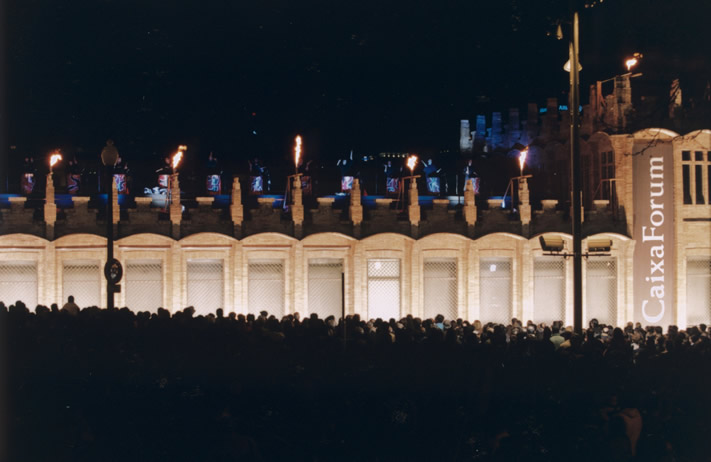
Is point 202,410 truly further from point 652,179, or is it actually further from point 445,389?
point 652,179

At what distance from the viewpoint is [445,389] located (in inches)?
344

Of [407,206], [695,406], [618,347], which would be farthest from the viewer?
[407,206]

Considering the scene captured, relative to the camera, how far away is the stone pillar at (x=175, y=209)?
2433 centimetres

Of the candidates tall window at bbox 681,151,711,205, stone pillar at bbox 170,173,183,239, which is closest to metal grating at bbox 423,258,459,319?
stone pillar at bbox 170,173,183,239

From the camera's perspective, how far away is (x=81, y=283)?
2373 cm

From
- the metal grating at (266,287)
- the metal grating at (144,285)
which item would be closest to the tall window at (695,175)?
the metal grating at (266,287)

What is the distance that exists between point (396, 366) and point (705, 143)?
2333 centimetres

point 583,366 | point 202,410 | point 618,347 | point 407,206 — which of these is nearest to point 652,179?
point 407,206

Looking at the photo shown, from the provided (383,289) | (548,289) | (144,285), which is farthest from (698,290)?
(144,285)

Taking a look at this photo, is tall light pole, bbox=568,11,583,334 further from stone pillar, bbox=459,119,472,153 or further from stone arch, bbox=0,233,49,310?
stone pillar, bbox=459,119,472,153

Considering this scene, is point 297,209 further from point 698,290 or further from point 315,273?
point 698,290

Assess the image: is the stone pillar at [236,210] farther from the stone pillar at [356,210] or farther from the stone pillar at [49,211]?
the stone pillar at [49,211]

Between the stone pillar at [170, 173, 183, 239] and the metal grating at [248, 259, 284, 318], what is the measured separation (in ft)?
8.18

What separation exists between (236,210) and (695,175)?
16027mm
